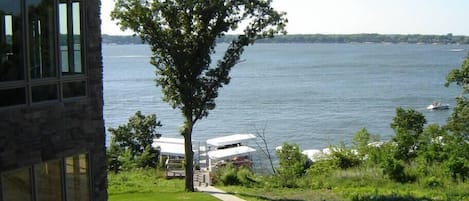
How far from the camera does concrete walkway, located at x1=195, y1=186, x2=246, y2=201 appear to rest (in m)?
20.0

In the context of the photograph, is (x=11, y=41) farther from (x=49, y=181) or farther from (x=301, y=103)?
(x=301, y=103)

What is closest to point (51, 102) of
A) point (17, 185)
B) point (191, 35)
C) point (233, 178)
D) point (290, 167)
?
point (17, 185)

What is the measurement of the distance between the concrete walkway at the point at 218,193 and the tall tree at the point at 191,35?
9.12ft

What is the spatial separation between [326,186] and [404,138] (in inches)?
284

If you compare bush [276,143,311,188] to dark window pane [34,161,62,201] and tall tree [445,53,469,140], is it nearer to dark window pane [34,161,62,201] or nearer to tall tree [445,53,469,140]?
tall tree [445,53,469,140]

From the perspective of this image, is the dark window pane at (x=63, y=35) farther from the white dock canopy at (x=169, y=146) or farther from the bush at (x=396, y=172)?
the white dock canopy at (x=169, y=146)

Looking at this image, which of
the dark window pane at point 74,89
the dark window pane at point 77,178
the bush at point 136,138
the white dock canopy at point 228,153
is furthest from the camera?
the white dock canopy at point 228,153

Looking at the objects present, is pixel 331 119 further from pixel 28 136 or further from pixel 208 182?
pixel 28 136

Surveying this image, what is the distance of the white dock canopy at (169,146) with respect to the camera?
1679 inches

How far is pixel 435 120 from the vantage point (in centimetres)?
6053

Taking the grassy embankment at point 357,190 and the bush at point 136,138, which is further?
the bush at point 136,138

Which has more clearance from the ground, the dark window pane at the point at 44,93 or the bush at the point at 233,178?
the dark window pane at the point at 44,93

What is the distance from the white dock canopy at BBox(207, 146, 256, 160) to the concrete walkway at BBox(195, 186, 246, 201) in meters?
17.8

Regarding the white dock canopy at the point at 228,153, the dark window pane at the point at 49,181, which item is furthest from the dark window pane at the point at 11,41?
the white dock canopy at the point at 228,153
